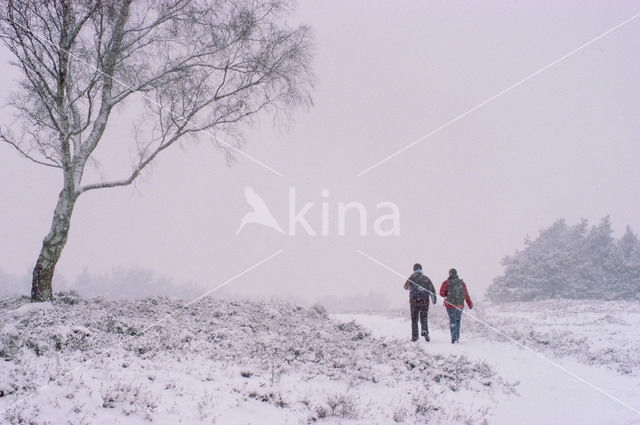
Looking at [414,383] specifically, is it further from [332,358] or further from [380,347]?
[380,347]

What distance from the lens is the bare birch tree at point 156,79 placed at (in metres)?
11.3

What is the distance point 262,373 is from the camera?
25.3 feet

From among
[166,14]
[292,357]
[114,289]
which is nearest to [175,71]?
[166,14]

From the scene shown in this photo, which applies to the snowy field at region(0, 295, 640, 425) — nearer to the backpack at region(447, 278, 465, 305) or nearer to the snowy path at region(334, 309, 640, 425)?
the snowy path at region(334, 309, 640, 425)

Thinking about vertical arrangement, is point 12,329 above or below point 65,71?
below

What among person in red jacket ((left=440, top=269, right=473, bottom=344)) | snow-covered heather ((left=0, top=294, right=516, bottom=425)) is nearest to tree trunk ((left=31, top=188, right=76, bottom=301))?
snow-covered heather ((left=0, top=294, right=516, bottom=425))

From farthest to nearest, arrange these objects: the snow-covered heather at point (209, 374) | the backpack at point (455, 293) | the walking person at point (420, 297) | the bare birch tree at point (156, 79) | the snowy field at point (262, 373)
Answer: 1. the backpack at point (455, 293)
2. the walking person at point (420, 297)
3. the bare birch tree at point (156, 79)
4. the snowy field at point (262, 373)
5. the snow-covered heather at point (209, 374)

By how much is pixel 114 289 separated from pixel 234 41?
9848 centimetres

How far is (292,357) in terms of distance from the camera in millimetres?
8945

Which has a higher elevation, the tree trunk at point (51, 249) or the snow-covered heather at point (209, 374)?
the tree trunk at point (51, 249)

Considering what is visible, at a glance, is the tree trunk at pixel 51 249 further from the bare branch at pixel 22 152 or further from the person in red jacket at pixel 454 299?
the person in red jacket at pixel 454 299

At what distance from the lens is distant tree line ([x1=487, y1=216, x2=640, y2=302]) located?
148ft

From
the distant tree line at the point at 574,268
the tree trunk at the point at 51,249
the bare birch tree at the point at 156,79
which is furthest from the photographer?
the distant tree line at the point at 574,268

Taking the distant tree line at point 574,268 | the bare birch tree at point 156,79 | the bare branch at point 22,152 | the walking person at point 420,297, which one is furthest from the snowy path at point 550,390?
the distant tree line at point 574,268
